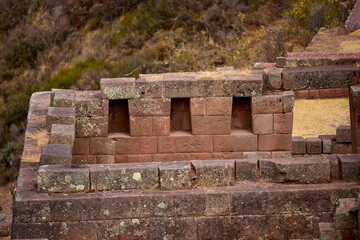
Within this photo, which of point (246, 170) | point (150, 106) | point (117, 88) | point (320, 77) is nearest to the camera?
point (246, 170)

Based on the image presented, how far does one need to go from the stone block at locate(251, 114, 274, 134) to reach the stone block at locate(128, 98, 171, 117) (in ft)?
5.38

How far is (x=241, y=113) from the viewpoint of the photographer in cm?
1370

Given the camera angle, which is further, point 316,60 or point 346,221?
point 316,60

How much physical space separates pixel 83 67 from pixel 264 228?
16690 mm

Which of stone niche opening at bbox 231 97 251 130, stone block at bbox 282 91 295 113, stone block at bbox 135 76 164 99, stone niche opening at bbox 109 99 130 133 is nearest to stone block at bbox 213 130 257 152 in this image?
stone niche opening at bbox 231 97 251 130

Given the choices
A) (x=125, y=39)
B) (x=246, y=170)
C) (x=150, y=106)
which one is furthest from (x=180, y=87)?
(x=125, y=39)

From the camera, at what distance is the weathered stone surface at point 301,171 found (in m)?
9.70

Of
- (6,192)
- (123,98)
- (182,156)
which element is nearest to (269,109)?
(182,156)

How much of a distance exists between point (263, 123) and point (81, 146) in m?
3.44

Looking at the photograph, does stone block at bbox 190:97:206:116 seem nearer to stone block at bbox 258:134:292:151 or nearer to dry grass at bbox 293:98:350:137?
stone block at bbox 258:134:292:151

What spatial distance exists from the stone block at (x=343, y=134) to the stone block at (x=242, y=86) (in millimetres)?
A: 2715

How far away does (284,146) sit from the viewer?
1354 cm

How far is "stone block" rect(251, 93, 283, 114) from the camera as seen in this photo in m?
13.2

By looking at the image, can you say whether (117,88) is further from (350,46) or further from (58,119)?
(350,46)
